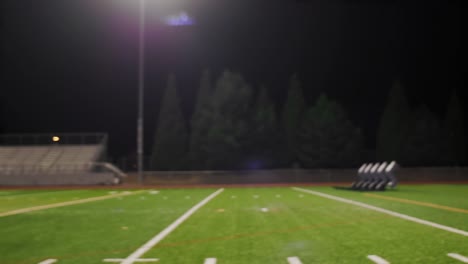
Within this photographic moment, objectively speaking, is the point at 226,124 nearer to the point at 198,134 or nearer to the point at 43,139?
the point at 198,134

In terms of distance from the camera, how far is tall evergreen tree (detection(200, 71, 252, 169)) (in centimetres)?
4178

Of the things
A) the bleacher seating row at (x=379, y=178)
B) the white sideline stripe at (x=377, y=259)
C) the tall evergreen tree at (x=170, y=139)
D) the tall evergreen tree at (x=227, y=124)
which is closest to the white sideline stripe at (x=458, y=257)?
the white sideline stripe at (x=377, y=259)

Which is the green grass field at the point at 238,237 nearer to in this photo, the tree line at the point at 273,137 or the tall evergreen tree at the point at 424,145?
the tree line at the point at 273,137

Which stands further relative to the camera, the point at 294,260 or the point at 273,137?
A: the point at 273,137

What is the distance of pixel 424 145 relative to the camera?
43.3m

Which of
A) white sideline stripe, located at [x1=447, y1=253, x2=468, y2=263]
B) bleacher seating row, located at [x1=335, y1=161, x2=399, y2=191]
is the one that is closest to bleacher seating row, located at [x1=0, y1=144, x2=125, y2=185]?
bleacher seating row, located at [x1=335, y1=161, x2=399, y2=191]

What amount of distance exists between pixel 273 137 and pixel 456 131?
64.2ft

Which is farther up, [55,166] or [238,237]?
[55,166]

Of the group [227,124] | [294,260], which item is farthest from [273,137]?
[294,260]

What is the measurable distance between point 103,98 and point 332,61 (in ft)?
88.9

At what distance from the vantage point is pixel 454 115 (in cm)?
4681

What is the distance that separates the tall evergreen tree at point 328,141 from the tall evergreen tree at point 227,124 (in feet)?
19.4

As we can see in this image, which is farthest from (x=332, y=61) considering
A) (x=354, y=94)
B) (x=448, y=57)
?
(x=448, y=57)

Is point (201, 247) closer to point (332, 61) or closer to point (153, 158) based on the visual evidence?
point (153, 158)
